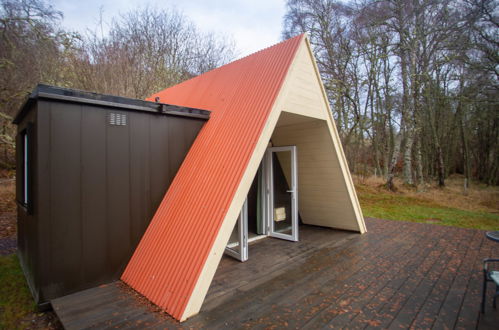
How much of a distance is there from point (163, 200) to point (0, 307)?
199 centimetres

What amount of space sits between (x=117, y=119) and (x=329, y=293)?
3180 mm

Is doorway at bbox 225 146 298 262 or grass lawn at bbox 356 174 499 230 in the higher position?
doorway at bbox 225 146 298 262

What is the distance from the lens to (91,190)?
2.95 metres

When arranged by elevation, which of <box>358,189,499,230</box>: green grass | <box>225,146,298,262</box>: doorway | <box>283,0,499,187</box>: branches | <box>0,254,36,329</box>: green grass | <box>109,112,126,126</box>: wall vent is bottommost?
<box>0,254,36,329</box>: green grass

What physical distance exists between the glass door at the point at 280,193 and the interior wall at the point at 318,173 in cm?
16

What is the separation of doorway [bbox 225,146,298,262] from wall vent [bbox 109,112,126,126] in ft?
8.30

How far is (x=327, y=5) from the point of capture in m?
11.3

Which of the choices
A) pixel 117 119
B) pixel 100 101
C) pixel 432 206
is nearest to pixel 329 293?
pixel 117 119

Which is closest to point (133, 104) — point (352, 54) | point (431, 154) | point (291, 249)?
point (291, 249)

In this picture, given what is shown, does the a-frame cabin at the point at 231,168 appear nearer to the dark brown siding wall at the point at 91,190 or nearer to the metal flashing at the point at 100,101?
Answer: the dark brown siding wall at the point at 91,190

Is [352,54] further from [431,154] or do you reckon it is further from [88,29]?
[88,29]

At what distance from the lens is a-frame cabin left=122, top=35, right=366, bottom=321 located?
8.17 feet

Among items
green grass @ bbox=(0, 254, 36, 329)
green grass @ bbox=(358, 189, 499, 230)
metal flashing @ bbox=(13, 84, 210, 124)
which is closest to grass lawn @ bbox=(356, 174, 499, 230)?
green grass @ bbox=(358, 189, 499, 230)

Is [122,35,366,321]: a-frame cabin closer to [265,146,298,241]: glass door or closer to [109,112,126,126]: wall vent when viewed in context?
[265,146,298,241]: glass door
